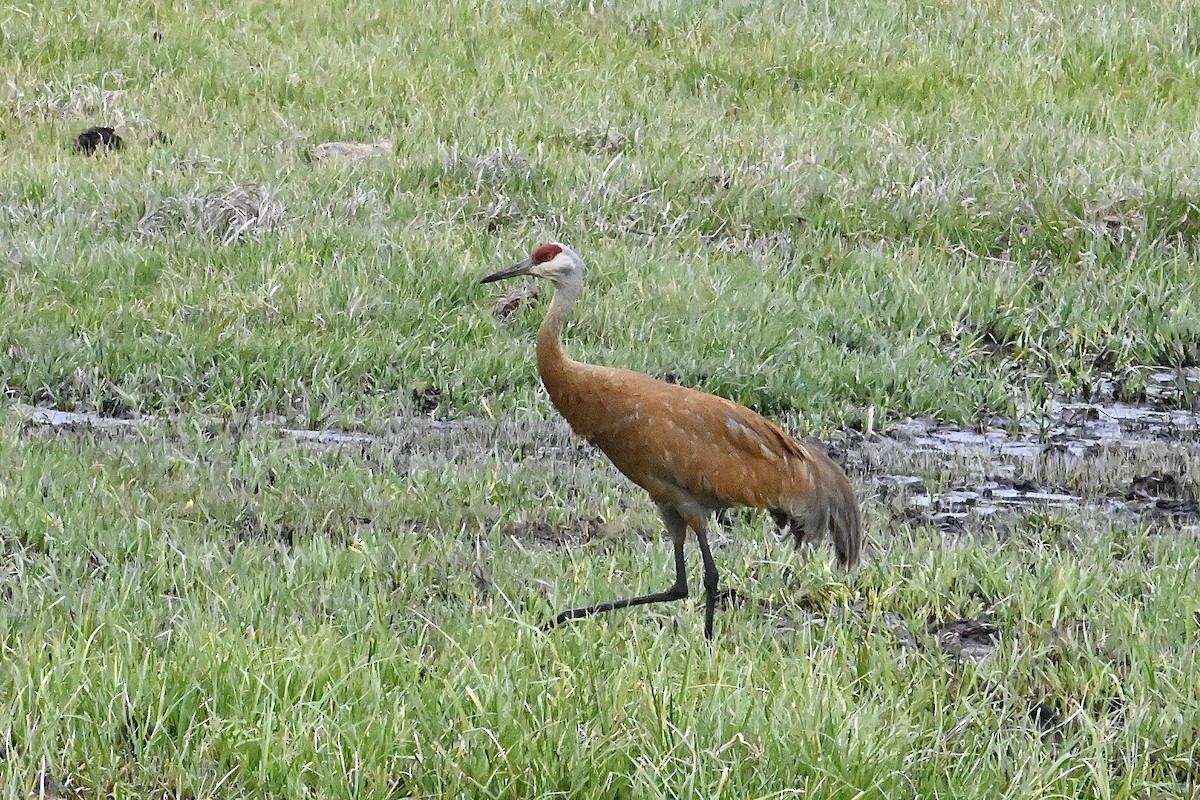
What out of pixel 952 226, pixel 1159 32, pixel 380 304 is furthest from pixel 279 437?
pixel 1159 32

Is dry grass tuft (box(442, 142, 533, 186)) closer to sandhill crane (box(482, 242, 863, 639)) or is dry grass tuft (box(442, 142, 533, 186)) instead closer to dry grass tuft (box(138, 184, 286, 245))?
dry grass tuft (box(138, 184, 286, 245))

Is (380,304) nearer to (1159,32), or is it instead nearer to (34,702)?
(34,702)

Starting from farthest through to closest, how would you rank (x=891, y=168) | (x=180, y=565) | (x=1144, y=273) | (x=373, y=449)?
(x=891, y=168), (x=1144, y=273), (x=373, y=449), (x=180, y=565)

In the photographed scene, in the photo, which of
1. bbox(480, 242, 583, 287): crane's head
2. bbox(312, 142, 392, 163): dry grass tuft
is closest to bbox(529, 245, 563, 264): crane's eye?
bbox(480, 242, 583, 287): crane's head

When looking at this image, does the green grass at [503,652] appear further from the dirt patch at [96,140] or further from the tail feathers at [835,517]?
the dirt patch at [96,140]

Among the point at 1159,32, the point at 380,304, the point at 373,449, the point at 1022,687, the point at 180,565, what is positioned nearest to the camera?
the point at 1022,687

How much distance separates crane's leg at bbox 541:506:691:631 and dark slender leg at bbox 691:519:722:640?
8cm

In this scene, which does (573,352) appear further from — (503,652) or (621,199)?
(503,652)

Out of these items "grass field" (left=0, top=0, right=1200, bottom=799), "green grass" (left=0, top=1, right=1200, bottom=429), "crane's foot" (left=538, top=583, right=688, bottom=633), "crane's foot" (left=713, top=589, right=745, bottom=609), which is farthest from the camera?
"green grass" (left=0, top=1, right=1200, bottom=429)

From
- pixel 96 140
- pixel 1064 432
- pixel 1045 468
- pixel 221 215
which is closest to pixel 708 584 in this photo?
pixel 1045 468

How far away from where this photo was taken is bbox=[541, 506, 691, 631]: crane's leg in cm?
446

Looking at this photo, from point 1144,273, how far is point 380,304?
3691 millimetres

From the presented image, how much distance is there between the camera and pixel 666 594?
4.79 meters

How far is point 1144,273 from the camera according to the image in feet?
26.8
